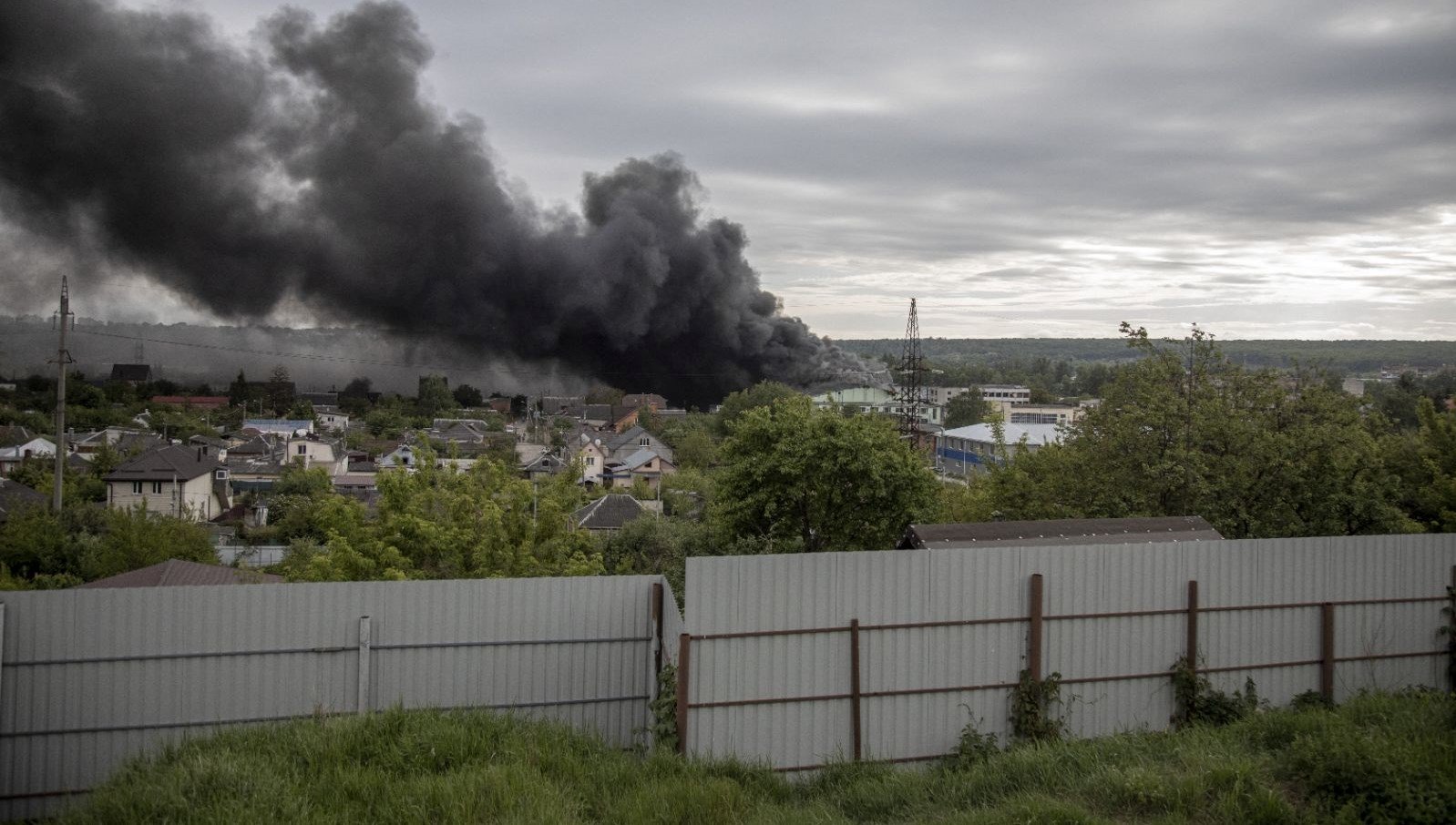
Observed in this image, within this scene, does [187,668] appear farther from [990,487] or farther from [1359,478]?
[990,487]

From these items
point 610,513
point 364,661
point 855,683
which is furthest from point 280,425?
point 855,683

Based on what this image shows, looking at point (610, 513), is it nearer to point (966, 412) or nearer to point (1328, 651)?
point (1328, 651)

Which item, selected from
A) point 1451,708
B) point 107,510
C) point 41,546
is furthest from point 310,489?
point 1451,708

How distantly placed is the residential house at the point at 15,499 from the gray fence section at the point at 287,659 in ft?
64.3

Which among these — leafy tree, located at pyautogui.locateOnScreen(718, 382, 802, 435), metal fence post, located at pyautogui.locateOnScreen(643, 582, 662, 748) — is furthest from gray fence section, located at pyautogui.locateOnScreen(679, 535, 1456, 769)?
leafy tree, located at pyautogui.locateOnScreen(718, 382, 802, 435)

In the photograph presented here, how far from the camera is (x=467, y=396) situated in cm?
7369

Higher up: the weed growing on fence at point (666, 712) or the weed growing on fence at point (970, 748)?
the weed growing on fence at point (666, 712)

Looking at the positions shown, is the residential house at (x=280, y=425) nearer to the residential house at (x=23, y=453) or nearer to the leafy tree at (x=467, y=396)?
the residential house at (x=23, y=453)

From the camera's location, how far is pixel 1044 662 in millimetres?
6414

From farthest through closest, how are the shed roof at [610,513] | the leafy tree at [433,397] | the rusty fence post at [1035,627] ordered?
the leafy tree at [433,397] → the shed roof at [610,513] → the rusty fence post at [1035,627]

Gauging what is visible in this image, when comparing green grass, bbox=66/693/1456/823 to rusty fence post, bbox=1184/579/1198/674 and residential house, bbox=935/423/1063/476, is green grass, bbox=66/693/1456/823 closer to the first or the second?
rusty fence post, bbox=1184/579/1198/674

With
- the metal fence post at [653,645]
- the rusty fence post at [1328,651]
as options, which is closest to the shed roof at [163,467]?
the metal fence post at [653,645]

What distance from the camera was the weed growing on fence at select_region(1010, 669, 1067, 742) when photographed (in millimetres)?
6273

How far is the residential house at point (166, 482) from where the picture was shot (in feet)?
98.6
